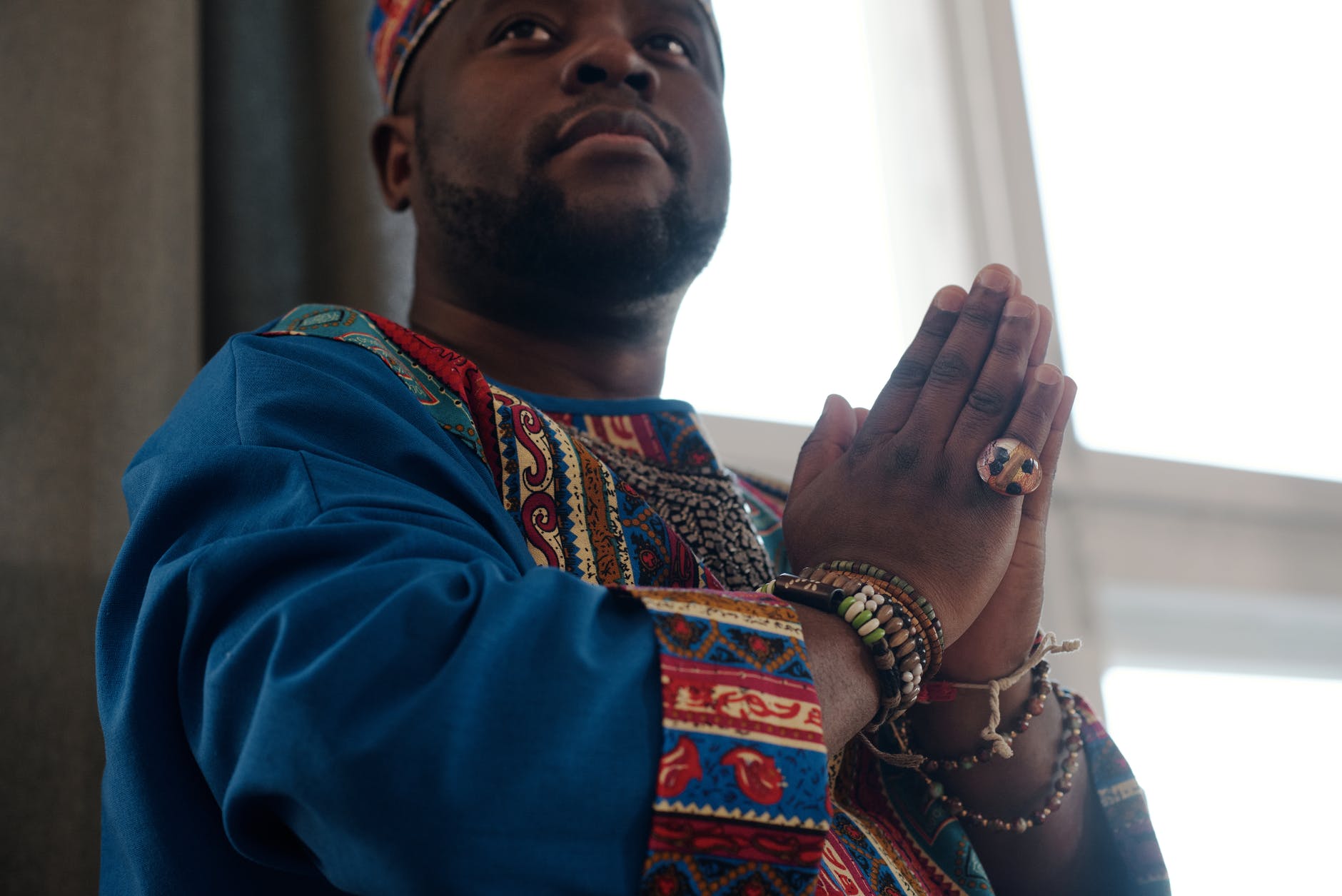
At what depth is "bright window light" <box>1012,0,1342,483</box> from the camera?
2238 millimetres

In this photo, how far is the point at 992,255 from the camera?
218cm

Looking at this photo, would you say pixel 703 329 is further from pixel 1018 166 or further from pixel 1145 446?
pixel 1145 446

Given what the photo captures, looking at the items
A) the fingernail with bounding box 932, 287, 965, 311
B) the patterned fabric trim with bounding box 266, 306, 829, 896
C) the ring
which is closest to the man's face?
the fingernail with bounding box 932, 287, 965, 311

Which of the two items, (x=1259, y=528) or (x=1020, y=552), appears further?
(x=1259, y=528)

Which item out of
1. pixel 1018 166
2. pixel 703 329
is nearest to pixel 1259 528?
pixel 1018 166

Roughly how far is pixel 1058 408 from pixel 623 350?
0.55 metres

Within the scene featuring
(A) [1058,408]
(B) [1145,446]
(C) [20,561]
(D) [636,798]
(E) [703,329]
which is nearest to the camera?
(D) [636,798]

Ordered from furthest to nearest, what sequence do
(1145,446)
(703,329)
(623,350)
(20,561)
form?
(1145,446)
(703,329)
(623,350)
(20,561)

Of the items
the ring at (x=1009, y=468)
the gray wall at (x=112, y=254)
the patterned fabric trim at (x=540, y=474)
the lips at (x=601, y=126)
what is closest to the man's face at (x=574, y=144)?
the lips at (x=601, y=126)

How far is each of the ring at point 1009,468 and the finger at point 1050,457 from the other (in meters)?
0.05

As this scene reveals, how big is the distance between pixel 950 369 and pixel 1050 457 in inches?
4.2

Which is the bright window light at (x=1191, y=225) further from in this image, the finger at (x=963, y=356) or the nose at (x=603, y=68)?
the finger at (x=963, y=356)

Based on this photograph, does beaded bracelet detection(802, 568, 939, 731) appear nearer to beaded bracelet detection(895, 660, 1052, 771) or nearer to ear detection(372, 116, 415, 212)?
beaded bracelet detection(895, 660, 1052, 771)

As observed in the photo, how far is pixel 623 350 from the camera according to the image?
4.50 feet
